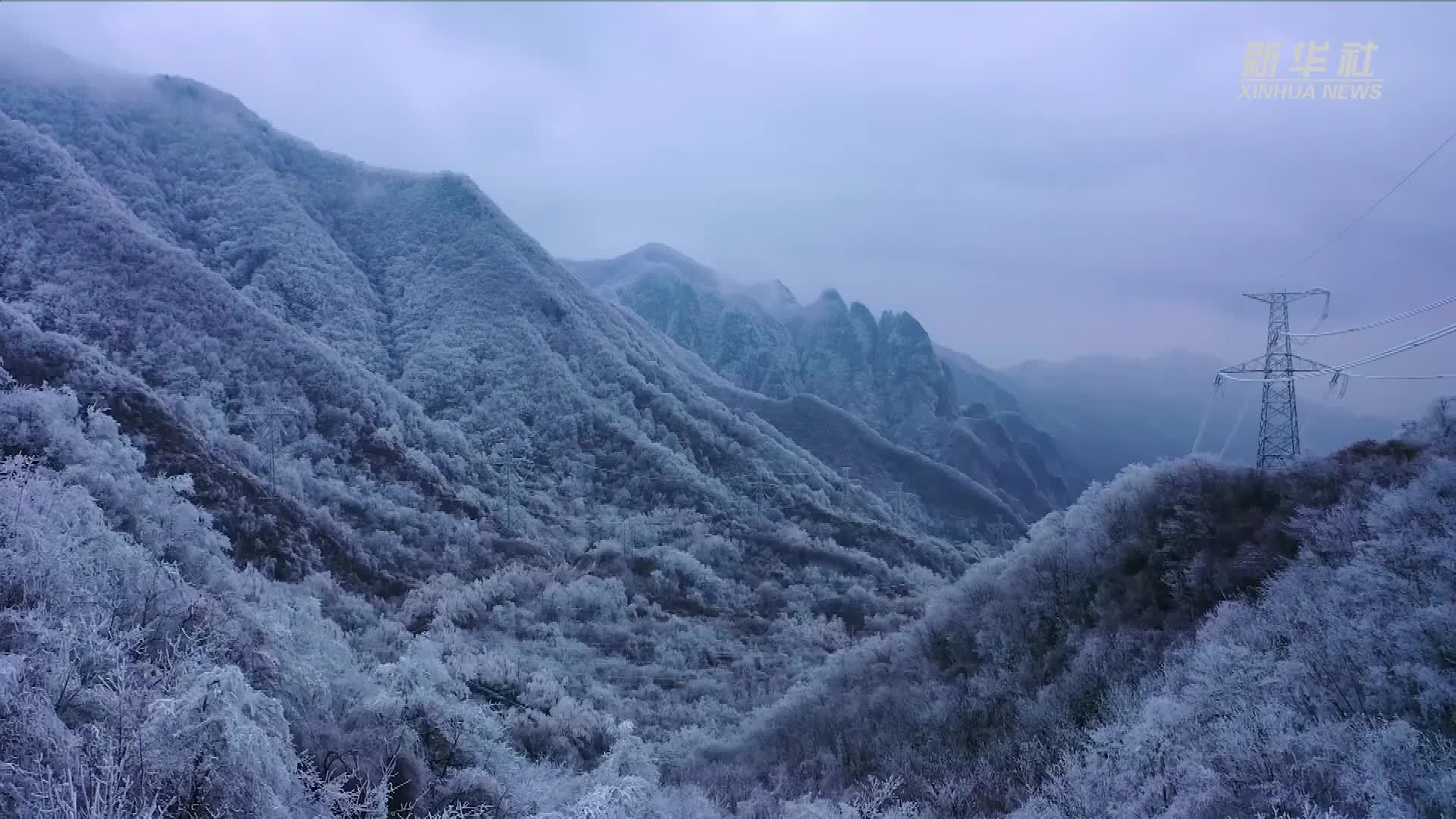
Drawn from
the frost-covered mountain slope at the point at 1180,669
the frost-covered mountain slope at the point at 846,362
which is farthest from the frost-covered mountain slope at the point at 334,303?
the frost-covered mountain slope at the point at 846,362

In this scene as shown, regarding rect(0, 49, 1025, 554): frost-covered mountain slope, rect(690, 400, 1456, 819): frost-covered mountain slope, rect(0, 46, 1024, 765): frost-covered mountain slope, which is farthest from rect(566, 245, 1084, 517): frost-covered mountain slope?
rect(690, 400, 1456, 819): frost-covered mountain slope

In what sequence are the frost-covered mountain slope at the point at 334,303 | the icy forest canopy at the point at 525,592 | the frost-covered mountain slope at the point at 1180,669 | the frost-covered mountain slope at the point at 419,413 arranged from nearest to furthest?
the icy forest canopy at the point at 525,592 < the frost-covered mountain slope at the point at 1180,669 < the frost-covered mountain slope at the point at 419,413 < the frost-covered mountain slope at the point at 334,303

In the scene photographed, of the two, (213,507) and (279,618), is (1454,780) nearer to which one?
(279,618)

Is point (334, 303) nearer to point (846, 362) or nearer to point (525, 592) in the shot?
point (525, 592)

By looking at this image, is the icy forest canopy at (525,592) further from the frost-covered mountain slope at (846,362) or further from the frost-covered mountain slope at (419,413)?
the frost-covered mountain slope at (846,362)

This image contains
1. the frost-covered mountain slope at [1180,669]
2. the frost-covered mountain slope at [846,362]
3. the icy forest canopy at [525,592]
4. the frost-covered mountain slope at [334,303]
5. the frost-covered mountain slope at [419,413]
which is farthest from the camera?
the frost-covered mountain slope at [846,362]

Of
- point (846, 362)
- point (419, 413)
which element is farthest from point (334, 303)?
point (846, 362)

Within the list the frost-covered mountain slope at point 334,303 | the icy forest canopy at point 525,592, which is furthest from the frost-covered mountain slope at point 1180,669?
the frost-covered mountain slope at point 334,303

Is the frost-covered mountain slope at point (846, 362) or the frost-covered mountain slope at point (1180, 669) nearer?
the frost-covered mountain slope at point (1180, 669)
